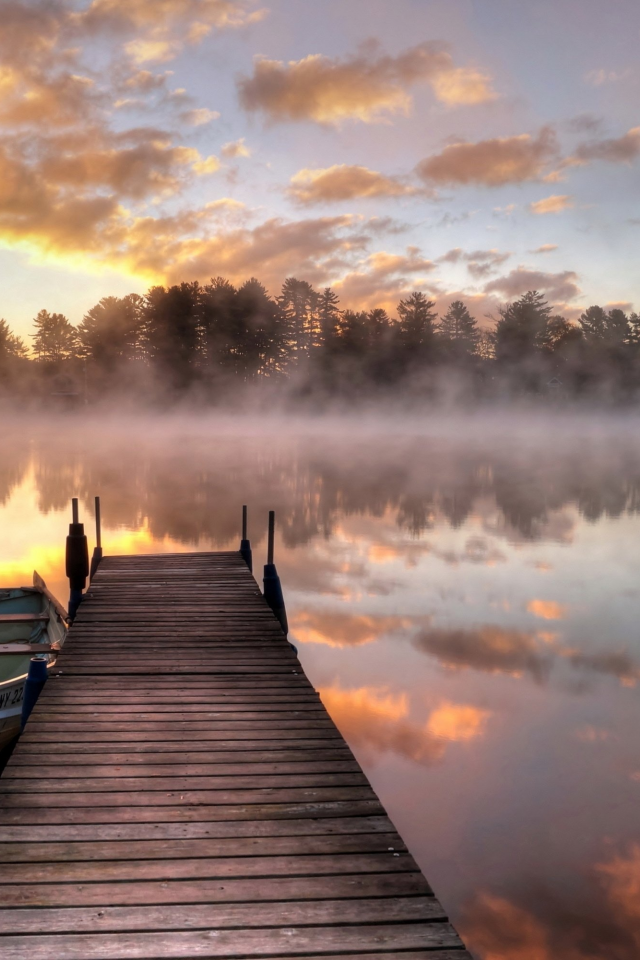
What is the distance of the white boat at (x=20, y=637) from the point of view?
25.9 ft

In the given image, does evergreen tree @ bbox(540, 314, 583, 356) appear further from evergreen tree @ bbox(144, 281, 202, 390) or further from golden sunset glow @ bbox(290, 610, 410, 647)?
golden sunset glow @ bbox(290, 610, 410, 647)

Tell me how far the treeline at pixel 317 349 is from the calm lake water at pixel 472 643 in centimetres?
4390

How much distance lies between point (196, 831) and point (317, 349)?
9064 centimetres

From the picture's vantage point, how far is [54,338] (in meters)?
119

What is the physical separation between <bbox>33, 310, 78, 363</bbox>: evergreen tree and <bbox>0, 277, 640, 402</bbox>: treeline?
32.6 ft

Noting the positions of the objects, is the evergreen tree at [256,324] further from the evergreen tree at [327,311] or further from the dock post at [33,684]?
the dock post at [33,684]

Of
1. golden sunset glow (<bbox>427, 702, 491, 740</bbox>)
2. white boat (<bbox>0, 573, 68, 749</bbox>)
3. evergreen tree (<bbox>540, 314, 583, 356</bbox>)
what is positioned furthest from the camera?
evergreen tree (<bbox>540, 314, 583, 356</bbox>)

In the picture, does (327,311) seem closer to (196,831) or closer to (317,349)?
(317,349)

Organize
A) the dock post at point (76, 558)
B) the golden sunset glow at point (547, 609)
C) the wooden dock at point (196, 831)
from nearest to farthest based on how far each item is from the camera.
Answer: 1. the wooden dock at point (196, 831)
2. the dock post at point (76, 558)
3. the golden sunset glow at point (547, 609)

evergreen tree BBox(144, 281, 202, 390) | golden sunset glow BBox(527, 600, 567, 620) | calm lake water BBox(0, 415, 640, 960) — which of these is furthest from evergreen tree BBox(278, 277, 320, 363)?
golden sunset glow BBox(527, 600, 567, 620)

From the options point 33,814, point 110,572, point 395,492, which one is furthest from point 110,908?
point 395,492

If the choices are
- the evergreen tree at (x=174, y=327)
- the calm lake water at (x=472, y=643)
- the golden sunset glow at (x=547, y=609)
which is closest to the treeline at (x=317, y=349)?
the evergreen tree at (x=174, y=327)

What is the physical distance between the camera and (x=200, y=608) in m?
10.4

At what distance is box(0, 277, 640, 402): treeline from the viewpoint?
283 feet
